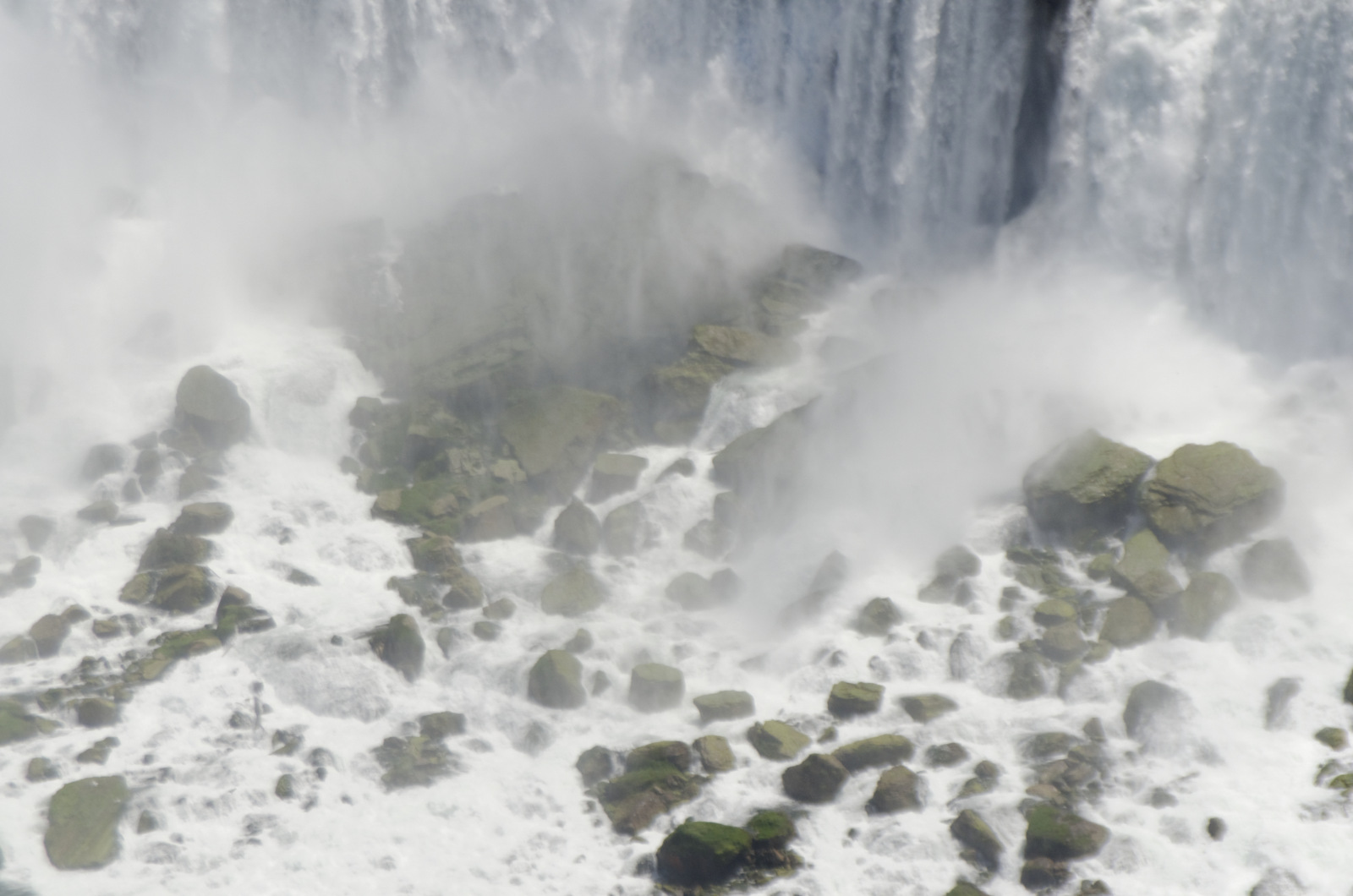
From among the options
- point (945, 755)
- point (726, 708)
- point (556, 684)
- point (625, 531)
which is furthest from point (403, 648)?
point (945, 755)

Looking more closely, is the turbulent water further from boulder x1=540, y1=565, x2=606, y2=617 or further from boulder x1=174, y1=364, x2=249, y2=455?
boulder x1=174, y1=364, x2=249, y2=455

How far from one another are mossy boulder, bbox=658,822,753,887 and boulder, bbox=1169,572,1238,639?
7.18 meters

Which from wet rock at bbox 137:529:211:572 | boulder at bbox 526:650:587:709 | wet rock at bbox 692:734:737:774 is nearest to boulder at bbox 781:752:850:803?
wet rock at bbox 692:734:737:774

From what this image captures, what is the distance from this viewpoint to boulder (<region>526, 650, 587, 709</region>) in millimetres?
16875

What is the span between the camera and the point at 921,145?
25.0 m

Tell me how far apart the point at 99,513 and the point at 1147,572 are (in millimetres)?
17185

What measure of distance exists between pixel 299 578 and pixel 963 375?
39.4 feet

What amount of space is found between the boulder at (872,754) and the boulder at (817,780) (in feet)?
1.13

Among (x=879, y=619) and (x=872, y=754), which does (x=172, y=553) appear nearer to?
(x=879, y=619)

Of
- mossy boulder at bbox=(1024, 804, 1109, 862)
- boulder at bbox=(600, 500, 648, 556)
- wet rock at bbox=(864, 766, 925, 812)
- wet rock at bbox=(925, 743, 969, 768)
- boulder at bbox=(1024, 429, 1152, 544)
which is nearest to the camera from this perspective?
mossy boulder at bbox=(1024, 804, 1109, 862)

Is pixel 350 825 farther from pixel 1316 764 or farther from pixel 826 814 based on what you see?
pixel 1316 764

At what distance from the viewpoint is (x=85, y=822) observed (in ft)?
46.7

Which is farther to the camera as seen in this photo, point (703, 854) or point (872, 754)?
point (872, 754)

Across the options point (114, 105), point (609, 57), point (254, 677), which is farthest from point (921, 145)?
point (114, 105)
